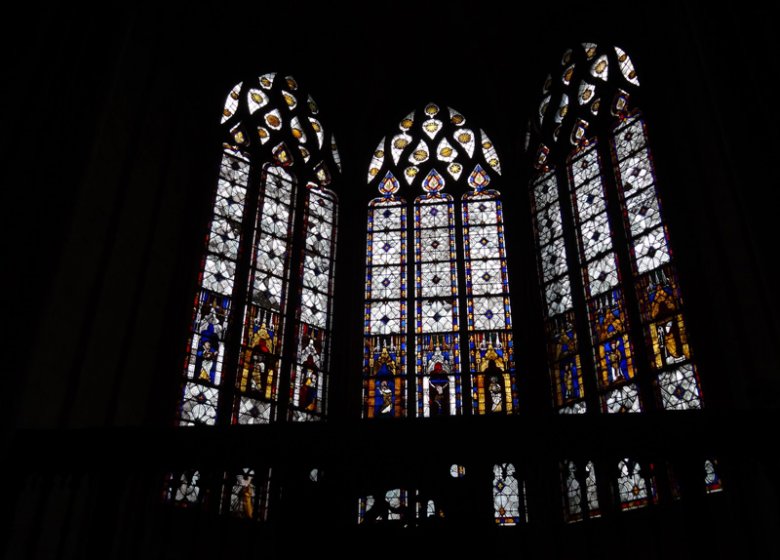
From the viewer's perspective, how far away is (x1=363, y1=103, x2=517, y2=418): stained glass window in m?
9.48

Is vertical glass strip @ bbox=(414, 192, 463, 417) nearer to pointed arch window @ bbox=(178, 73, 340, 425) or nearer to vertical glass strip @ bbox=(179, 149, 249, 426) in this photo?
pointed arch window @ bbox=(178, 73, 340, 425)

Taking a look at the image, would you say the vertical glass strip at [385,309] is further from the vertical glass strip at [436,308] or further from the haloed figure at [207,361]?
the haloed figure at [207,361]

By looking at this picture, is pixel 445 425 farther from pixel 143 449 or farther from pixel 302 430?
pixel 143 449

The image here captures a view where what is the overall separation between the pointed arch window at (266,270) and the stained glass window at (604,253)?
2573 millimetres

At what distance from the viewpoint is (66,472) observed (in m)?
5.93

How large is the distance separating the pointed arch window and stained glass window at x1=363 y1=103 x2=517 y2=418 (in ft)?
1.97

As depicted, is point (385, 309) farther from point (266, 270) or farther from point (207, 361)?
point (207, 361)

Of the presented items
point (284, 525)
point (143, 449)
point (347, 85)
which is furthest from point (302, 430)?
point (347, 85)

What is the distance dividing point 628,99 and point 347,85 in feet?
12.2

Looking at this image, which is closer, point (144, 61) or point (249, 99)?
point (144, 61)

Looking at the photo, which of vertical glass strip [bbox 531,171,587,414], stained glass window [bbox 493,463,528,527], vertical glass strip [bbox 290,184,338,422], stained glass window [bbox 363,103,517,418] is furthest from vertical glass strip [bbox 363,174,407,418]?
vertical glass strip [bbox 531,171,587,414]

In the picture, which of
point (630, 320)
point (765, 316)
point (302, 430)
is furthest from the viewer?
point (630, 320)

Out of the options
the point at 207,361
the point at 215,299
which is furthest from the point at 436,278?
the point at 207,361

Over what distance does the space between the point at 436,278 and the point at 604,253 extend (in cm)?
202
